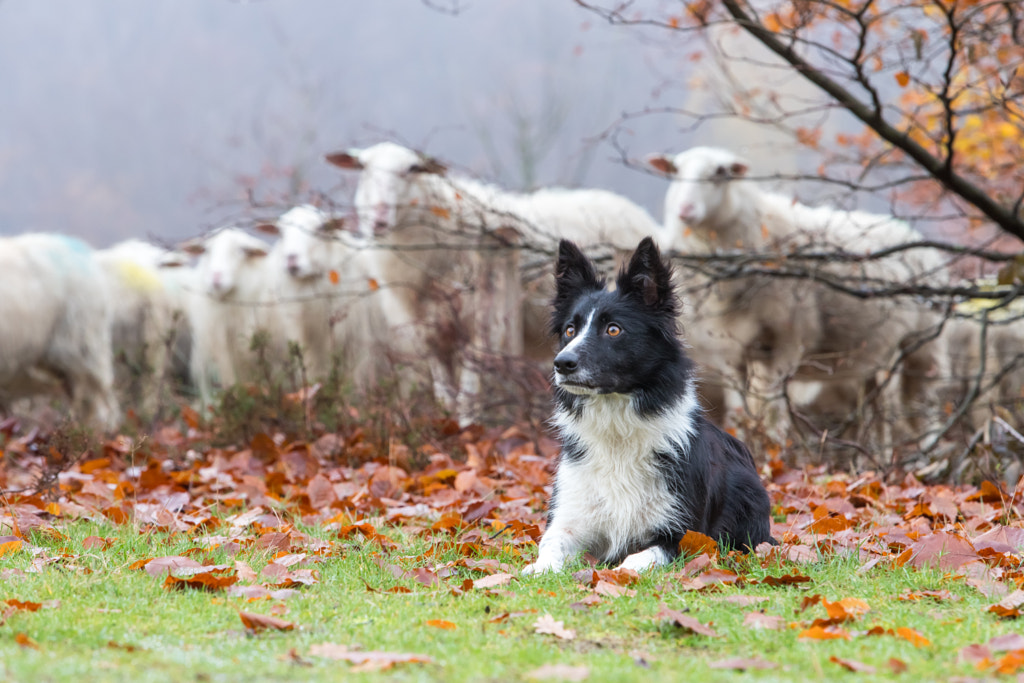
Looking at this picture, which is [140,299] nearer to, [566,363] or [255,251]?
[255,251]

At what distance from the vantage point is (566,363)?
4113 millimetres

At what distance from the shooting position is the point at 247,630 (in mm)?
3055

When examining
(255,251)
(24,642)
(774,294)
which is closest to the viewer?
(24,642)

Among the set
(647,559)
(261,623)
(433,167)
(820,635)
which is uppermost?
(433,167)

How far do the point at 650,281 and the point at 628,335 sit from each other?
281 mm

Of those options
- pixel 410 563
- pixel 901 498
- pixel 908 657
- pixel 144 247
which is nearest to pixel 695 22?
→ pixel 901 498

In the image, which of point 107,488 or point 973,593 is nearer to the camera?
point 973,593

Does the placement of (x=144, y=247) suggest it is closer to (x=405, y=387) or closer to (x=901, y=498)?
(x=405, y=387)

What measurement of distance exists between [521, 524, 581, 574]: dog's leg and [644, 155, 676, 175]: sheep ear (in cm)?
620

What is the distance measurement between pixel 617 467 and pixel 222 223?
14.4 feet

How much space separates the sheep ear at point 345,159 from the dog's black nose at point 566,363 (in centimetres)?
650

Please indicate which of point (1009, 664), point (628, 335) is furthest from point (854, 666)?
point (628, 335)

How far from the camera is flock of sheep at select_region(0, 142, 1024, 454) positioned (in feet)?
27.8

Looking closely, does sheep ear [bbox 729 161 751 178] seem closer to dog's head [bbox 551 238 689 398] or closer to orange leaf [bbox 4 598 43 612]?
dog's head [bbox 551 238 689 398]
